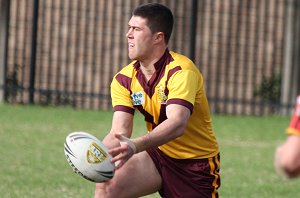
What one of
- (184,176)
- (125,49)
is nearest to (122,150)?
(184,176)

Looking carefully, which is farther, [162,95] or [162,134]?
[162,95]

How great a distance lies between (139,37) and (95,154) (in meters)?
0.87

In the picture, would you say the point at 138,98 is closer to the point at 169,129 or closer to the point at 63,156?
the point at 169,129

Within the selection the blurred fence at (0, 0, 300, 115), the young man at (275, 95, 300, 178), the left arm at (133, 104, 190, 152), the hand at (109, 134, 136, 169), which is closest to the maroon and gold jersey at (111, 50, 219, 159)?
the left arm at (133, 104, 190, 152)

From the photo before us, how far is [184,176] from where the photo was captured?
260 inches

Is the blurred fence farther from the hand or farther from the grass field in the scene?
the hand

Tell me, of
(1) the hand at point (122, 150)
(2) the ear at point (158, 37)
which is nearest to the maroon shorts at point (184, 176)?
(2) the ear at point (158, 37)

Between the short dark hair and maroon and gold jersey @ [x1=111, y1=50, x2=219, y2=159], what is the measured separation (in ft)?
0.59

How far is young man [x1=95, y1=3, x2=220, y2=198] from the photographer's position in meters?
6.41

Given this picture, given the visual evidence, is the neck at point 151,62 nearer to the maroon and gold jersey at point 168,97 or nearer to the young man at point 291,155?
the maroon and gold jersey at point 168,97

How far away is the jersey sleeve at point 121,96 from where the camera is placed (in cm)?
658

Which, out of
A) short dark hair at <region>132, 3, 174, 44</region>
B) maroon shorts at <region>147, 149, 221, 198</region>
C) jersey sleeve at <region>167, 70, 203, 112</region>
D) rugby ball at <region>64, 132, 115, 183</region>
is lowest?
maroon shorts at <region>147, 149, 221, 198</region>

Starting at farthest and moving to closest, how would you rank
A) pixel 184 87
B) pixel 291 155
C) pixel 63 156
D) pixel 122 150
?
pixel 63 156, pixel 184 87, pixel 122 150, pixel 291 155

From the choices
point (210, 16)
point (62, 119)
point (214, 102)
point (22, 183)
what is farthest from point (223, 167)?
point (210, 16)
